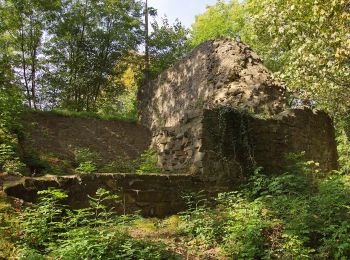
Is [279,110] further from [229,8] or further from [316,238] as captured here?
[229,8]

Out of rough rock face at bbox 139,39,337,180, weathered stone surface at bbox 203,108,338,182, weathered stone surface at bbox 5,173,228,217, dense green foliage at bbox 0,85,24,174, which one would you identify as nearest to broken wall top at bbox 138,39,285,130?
rough rock face at bbox 139,39,337,180

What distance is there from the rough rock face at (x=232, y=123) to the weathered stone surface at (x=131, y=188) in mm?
516

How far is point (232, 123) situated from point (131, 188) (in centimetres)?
286

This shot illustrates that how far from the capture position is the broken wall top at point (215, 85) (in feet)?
32.4

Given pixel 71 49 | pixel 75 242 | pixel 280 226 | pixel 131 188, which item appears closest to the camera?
pixel 75 242

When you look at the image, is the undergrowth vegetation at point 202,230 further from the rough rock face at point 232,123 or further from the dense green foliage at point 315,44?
the dense green foliage at point 315,44

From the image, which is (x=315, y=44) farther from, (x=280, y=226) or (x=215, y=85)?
(x=215, y=85)

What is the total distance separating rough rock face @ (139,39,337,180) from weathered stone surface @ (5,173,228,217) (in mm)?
516

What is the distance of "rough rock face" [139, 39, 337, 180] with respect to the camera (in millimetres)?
7551

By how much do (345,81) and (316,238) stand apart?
5955mm

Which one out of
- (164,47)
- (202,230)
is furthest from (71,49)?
(202,230)

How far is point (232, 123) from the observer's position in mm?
7965

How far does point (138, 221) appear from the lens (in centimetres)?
588

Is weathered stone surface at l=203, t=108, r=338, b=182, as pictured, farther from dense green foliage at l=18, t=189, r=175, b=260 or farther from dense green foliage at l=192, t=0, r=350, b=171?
dense green foliage at l=18, t=189, r=175, b=260
